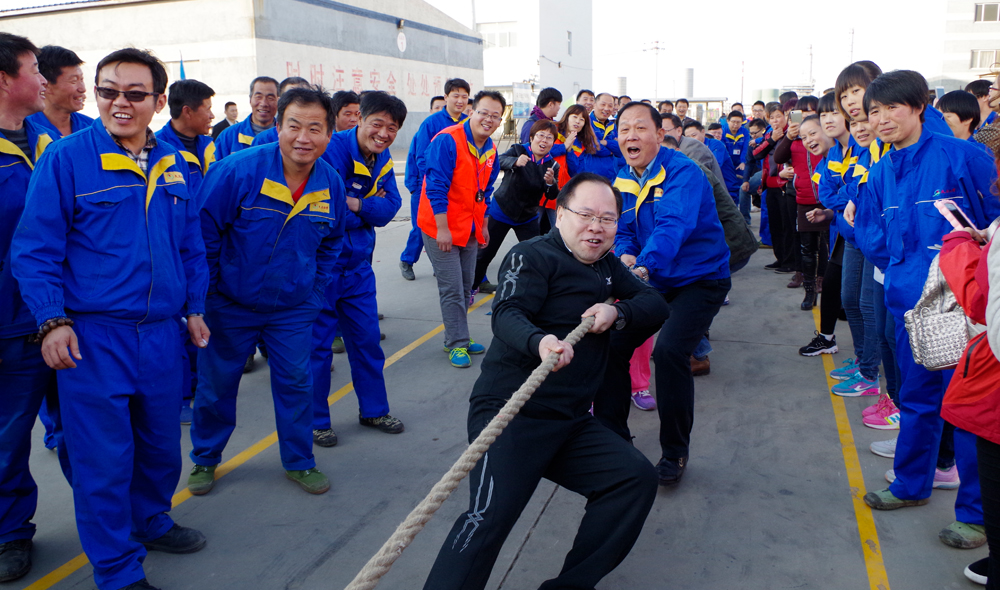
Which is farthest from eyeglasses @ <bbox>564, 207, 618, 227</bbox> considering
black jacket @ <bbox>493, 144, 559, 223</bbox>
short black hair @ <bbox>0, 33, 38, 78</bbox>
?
black jacket @ <bbox>493, 144, 559, 223</bbox>

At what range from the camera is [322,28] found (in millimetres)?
22984

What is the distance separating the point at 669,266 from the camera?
3.65m

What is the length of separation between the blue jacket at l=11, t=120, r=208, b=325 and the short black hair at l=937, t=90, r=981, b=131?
515cm

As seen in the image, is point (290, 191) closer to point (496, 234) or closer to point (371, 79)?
point (496, 234)

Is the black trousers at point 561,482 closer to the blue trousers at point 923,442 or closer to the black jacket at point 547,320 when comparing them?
the black jacket at point 547,320

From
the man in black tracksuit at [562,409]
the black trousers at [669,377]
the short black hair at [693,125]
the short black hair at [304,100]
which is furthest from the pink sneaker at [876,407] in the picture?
the short black hair at [693,125]

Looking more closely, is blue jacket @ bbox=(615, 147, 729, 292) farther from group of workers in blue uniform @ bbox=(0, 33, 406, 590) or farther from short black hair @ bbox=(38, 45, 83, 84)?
short black hair @ bbox=(38, 45, 83, 84)

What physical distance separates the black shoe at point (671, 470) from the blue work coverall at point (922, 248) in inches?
38.6

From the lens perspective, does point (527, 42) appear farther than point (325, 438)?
Yes

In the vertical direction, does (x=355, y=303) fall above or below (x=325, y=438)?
above

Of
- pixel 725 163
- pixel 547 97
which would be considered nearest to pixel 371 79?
pixel 725 163

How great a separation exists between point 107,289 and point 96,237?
198 millimetres

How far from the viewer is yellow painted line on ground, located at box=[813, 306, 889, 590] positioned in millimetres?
2893

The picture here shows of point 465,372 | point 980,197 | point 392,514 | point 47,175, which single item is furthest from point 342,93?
point 980,197
